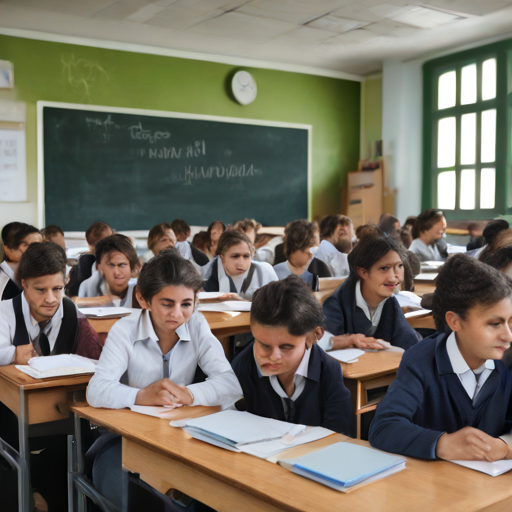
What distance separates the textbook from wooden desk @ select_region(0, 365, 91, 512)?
38.7 inches

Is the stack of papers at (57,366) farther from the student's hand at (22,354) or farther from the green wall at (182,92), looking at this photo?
the green wall at (182,92)

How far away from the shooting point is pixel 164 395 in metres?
1.91

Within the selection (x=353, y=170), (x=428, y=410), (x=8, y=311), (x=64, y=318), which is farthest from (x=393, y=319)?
(x=353, y=170)

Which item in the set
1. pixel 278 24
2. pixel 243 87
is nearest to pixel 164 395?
pixel 278 24

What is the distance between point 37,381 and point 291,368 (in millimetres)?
835

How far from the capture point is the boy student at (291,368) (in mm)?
1871

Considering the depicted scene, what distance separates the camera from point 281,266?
15.3 feet

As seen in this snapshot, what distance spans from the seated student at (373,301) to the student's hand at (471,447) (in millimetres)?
1316

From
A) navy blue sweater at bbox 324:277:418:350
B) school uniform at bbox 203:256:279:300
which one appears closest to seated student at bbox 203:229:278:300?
school uniform at bbox 203:256:279:300

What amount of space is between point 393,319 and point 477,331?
1.23m

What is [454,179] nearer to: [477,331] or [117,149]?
[117,149]

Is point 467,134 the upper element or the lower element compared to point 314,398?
upper

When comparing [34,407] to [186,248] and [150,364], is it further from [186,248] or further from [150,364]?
[186,248]

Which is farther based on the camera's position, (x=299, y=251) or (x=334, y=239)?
(x=334, y=239)
